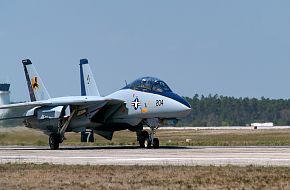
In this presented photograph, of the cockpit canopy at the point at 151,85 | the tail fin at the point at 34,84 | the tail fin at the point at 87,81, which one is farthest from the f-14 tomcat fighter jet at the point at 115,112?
the tail fin at the point at 87,81

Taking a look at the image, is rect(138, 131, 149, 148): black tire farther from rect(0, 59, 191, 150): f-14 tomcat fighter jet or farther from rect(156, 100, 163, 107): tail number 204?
rect(156, 100, 163, 107): tail number 204

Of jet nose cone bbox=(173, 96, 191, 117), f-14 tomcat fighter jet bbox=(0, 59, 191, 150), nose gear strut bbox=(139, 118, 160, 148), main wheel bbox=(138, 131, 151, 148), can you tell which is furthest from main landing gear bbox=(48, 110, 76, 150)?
jet nose cone bbox=(173, 96, 191, 117)

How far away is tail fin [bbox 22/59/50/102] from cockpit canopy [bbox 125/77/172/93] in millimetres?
8842

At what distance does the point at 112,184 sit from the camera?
18.3m

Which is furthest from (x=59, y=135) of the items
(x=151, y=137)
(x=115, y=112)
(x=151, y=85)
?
(x=151, y=85)

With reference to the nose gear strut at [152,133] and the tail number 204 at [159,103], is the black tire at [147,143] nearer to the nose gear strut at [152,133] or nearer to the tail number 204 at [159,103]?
the nose gear strut at [152,133]

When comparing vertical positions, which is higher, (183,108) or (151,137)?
(183,108)

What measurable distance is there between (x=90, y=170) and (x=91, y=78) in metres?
25.9

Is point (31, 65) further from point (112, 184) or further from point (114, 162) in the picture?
point (112, 184)

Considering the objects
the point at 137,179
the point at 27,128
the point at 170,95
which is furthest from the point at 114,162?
the point at 27,128

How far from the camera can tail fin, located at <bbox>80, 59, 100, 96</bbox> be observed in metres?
47.4

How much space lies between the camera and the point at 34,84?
46.2 metres

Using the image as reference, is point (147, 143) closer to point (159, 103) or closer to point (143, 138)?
point (143, 138)

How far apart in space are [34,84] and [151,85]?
1060cm
